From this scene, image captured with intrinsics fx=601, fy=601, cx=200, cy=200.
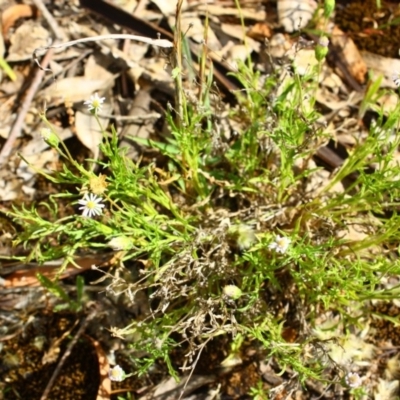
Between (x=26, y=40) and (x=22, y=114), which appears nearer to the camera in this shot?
(x=22, y=114)

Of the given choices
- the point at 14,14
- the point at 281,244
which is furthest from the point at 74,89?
the point at 281,244

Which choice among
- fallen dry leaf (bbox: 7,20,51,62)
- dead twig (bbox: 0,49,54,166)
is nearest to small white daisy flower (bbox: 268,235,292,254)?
dead twig (bbox: 0,49,54,166)

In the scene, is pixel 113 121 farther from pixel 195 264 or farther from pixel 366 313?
pixel 366 313

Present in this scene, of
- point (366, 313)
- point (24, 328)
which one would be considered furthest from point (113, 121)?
point (366, 313)

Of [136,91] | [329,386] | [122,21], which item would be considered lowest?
[329,386]

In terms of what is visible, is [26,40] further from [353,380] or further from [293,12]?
[353,380]

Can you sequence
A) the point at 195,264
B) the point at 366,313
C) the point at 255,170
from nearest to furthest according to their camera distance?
the point at 195,264 → the point at 366,313 → the point at 255,170

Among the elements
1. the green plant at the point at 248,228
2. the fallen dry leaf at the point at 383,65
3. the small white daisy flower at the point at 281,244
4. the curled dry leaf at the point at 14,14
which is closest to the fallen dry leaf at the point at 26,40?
the curled dry leaf at the point at 14,14

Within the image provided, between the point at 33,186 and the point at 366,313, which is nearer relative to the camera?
the point at 366,313

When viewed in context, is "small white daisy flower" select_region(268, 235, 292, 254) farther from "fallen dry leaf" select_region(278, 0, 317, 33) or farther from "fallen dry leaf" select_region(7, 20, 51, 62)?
"fallen dry leaf" select_region(7, 20, 51, 62)

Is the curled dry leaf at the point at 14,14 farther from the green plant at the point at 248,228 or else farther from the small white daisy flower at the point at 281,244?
the small white daisy flower at the point at 281,244

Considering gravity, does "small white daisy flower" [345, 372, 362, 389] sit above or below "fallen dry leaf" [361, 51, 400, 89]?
below
